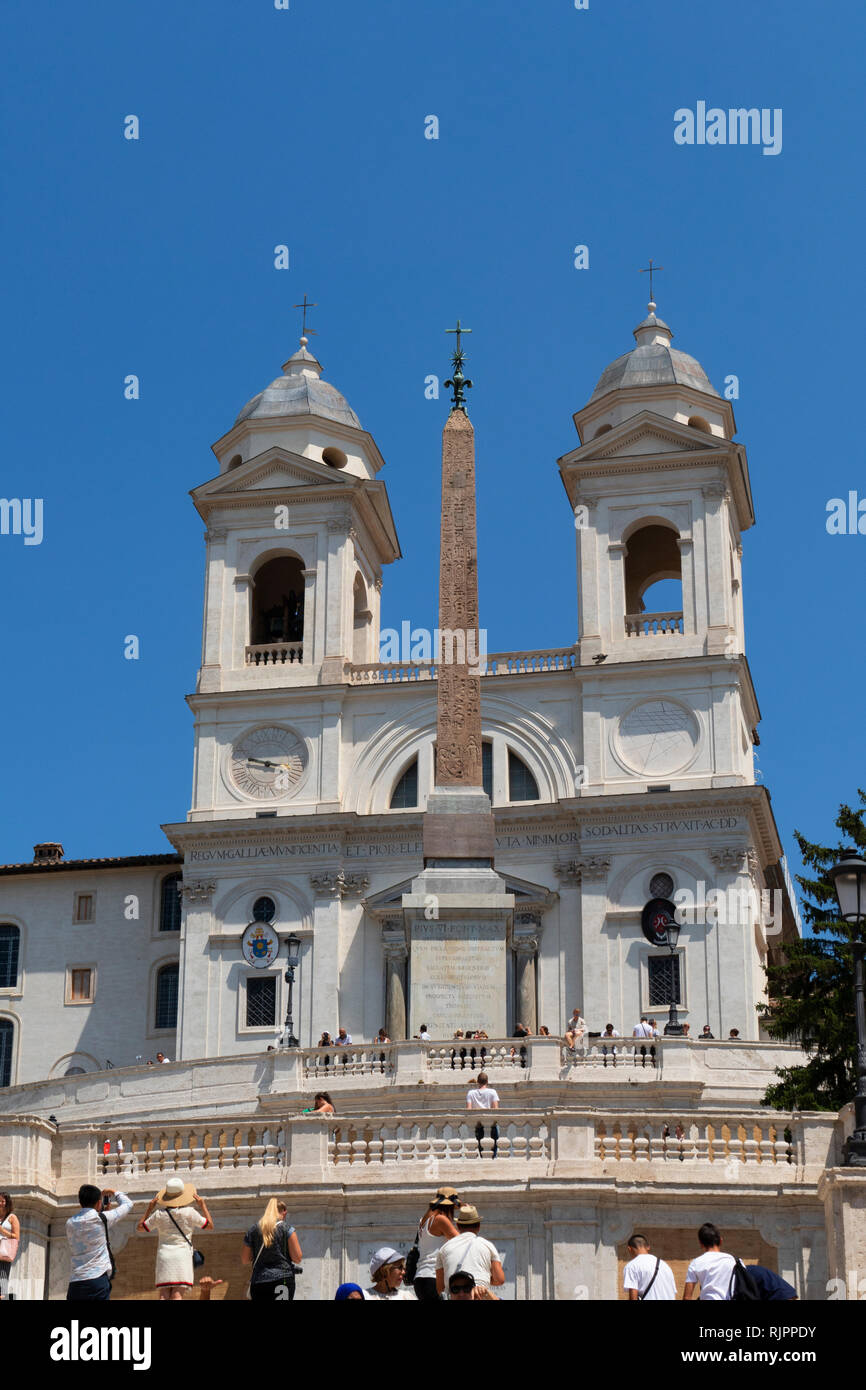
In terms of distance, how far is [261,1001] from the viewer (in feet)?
191

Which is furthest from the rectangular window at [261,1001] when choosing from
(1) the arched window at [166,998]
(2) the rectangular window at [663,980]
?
(2) the rectangular window at [663,980]

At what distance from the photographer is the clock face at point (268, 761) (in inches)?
2393

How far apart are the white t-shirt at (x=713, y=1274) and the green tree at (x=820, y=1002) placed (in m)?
15.6

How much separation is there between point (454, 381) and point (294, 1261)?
32.9 metres

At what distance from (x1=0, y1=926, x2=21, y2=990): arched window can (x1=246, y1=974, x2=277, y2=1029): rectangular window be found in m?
9.07

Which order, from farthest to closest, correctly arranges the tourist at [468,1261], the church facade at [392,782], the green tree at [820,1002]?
1. the church facade at [392,782]
2. the green tree at [820,1002]
3. the tourist at [468,1261]

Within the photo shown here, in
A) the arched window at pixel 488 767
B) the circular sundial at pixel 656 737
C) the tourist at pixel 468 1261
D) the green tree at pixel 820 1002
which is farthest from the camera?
the arched window at pixel 488 767

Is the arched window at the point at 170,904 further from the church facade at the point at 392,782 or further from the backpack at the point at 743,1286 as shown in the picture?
the backpack at the point at 743,1286

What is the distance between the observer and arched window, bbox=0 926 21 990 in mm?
64062

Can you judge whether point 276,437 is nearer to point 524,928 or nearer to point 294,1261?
point 524,928

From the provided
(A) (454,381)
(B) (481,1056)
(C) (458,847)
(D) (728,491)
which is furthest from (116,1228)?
(D) (728,491)

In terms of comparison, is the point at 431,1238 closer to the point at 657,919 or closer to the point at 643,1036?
the point at 643,1036

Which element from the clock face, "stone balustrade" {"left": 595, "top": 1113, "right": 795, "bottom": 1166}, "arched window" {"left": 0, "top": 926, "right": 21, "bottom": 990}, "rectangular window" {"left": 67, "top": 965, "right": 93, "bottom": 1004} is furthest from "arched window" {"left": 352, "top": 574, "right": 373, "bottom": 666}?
"stone balustrade" {"left": 595, "top": 1113, "right": 795, "bottom": 1166}

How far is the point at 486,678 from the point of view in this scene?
61219 mm
